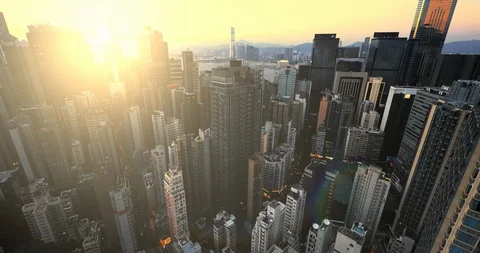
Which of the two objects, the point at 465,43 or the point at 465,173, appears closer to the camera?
the point at 465,173

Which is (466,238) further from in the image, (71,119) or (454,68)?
(454,68)

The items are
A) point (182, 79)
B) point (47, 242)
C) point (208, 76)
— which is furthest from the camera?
point (182, 79)

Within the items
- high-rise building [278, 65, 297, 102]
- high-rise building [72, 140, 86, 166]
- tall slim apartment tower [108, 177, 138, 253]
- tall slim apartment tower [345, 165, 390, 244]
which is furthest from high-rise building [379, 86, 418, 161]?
high-rise building [72, 140, 86, 166]

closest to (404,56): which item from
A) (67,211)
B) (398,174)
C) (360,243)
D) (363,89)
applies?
(363,89)

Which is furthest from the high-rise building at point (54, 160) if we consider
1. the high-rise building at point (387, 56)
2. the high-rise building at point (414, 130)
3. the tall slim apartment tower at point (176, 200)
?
the high-rise building at point (387, 56)

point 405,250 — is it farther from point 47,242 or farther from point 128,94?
point 128,94

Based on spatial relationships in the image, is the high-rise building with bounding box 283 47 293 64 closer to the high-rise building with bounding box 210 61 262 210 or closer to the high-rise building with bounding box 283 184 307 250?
the high-rise building with bounding box 210 61 262 210

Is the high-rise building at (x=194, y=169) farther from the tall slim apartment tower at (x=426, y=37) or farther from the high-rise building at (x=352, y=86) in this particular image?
the tall slim apartment tower at (x=426, y=37)
